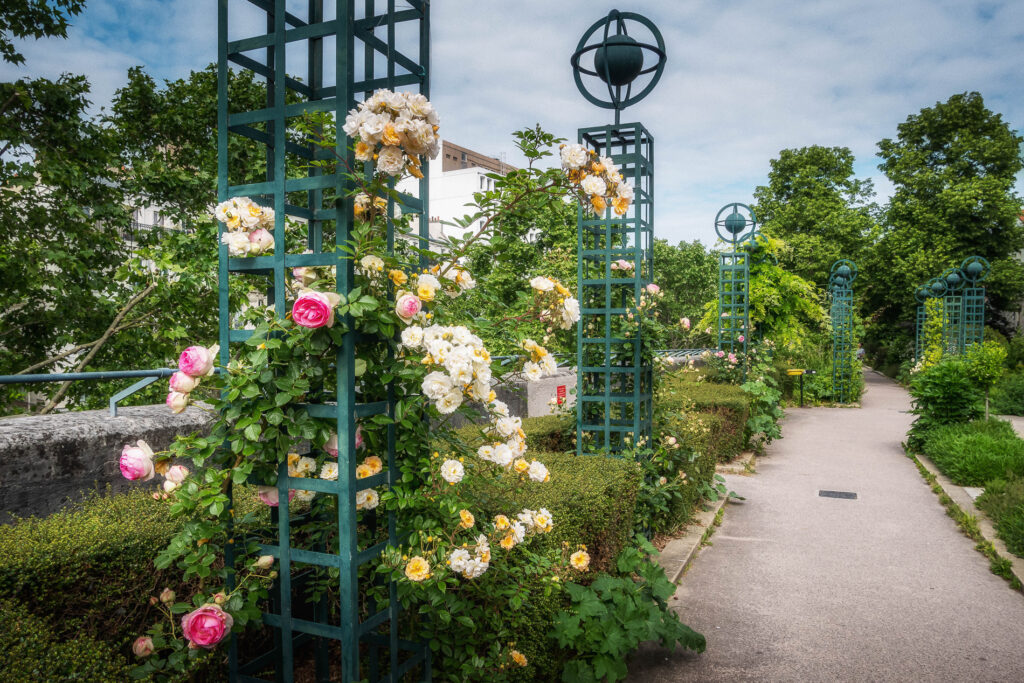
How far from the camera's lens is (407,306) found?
204cm

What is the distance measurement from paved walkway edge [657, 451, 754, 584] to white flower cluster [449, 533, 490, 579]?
2.72 m

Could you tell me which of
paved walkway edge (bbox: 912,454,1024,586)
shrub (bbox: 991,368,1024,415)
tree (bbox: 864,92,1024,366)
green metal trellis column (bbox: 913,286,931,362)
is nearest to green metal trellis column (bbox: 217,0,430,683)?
paved walkway edge (bbox: 912,454,1024,586)

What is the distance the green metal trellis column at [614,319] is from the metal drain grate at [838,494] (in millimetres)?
3277

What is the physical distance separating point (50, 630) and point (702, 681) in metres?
2.88

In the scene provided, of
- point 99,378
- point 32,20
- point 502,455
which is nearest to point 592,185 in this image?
point 502,455

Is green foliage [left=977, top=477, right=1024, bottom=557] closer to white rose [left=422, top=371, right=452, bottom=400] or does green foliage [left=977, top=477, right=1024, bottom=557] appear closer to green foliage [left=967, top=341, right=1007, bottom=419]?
green foliage [left=967, top=341, right=1007, bottom=419]

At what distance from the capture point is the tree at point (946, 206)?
76.5 ft

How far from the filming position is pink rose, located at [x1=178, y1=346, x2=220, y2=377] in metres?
2.00

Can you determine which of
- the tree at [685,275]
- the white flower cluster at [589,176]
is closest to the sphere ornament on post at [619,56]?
the white flower cluster at [589,176]

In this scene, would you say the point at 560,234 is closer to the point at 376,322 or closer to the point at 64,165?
the point at 64,165

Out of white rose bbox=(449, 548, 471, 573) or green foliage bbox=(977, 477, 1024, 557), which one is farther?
green foliage bbox=(977, 477, 1024, 557)

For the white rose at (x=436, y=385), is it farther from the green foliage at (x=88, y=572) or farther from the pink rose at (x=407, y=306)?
the green foliage at (x=88, y=572)

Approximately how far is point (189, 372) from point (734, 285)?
11.3 meters

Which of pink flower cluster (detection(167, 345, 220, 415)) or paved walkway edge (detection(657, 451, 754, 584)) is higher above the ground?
pink flower cluster (detection(167, 345, 220, 415))
